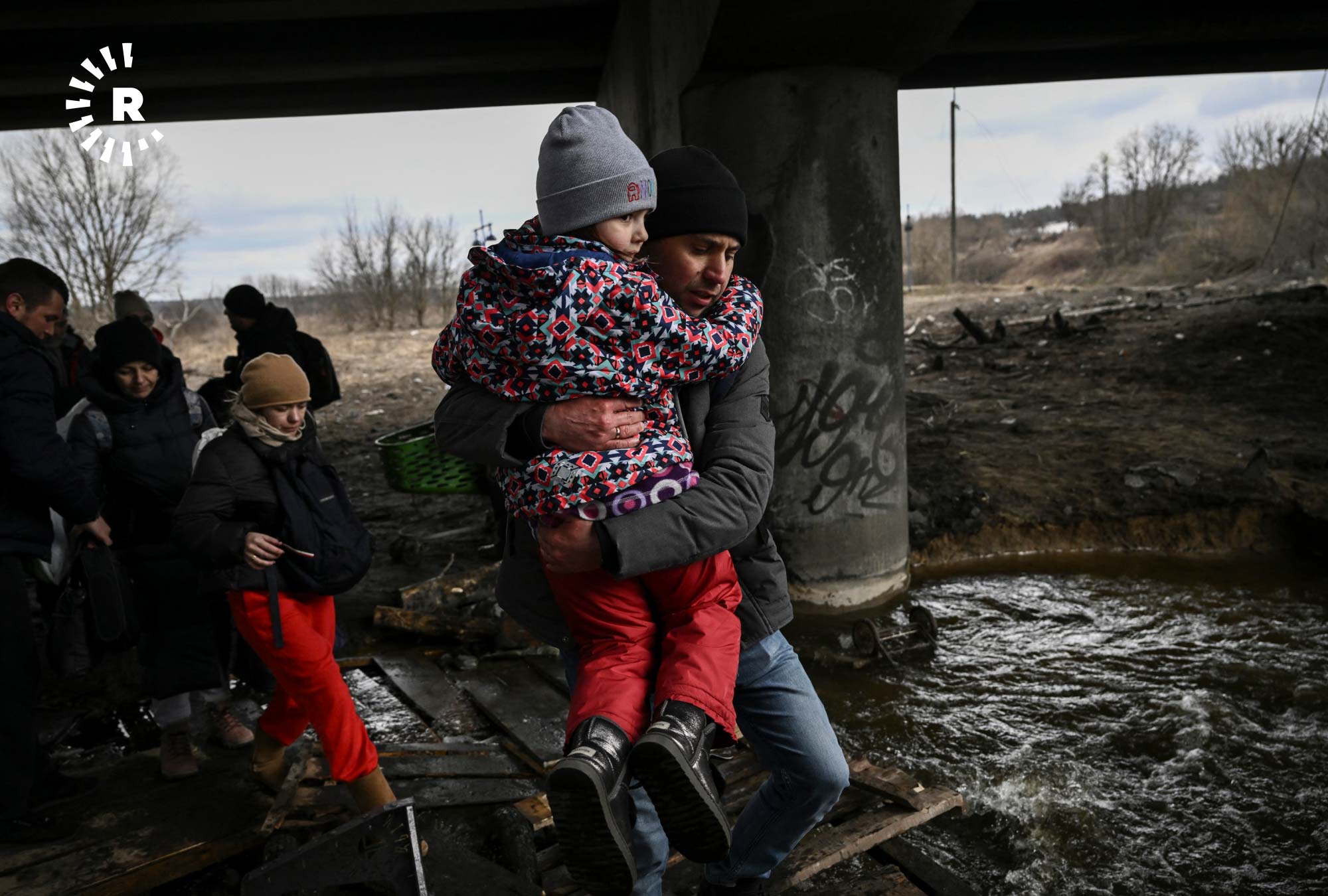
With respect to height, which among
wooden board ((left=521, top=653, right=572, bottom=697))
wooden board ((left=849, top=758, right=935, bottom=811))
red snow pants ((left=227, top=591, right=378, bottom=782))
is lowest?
wooden board ((left=521, top=653, right=572, bottom=697))

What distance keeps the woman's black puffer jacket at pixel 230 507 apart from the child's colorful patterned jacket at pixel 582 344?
171cm

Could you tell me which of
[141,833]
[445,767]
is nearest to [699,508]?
[445,767]

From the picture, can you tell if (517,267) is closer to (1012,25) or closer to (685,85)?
(685,85)

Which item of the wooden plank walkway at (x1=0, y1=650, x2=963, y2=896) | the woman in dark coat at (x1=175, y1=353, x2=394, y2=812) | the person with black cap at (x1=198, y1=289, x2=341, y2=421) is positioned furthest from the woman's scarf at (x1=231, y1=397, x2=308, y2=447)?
the person with black cap at (x1=198, y1=289, x2=341, y2=421)

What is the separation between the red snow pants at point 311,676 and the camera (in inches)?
134

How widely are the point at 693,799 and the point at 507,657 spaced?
3824 mm

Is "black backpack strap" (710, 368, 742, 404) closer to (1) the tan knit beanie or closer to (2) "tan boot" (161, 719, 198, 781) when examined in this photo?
(1) the tan knit beanie

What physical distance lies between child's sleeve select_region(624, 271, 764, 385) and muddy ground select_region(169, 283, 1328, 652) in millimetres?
4537

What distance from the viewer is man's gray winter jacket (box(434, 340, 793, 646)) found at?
2000 millimetres

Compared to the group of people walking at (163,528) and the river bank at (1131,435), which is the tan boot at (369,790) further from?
the river bank at (1131,435)

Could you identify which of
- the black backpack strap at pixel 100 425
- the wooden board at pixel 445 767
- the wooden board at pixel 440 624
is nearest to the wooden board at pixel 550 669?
the wooden board at pixel 440 624

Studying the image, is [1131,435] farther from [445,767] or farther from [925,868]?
[445,767]

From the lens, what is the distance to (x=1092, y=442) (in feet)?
30.1

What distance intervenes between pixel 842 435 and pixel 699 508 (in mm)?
4476
